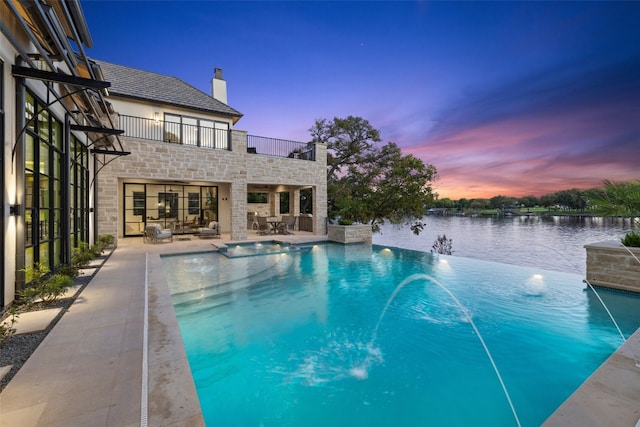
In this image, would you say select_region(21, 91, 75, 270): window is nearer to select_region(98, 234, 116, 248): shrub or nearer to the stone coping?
select_region(98, 234, 116, 248): shrub

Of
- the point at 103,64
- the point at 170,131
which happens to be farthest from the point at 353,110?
the point at 103,64

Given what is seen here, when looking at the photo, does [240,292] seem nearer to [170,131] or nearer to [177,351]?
[177,351]

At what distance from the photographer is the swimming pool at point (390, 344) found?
2.93 metres

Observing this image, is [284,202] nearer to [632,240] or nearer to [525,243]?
[525,243]

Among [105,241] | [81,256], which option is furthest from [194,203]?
[81,256]

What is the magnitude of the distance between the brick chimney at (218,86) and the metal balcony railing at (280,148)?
4.77 m

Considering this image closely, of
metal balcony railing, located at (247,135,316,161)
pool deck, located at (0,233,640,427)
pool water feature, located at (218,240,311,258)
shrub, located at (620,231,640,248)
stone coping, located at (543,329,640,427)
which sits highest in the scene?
metal balcony railing, located at (247,135,316,161)

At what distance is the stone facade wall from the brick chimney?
11718 millimetres

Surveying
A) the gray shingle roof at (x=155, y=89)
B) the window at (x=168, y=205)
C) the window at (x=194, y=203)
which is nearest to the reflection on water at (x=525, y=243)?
the window at (x=194, y=203)

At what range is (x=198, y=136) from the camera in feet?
49.1

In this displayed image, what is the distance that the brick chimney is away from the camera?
738 inches

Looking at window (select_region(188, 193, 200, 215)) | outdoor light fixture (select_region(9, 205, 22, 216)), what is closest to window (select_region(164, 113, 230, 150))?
window (select_region(188, 193, 200, 215))

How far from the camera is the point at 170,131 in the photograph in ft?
48.8

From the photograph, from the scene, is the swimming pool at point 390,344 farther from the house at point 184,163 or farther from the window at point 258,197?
the window at point 258,197
